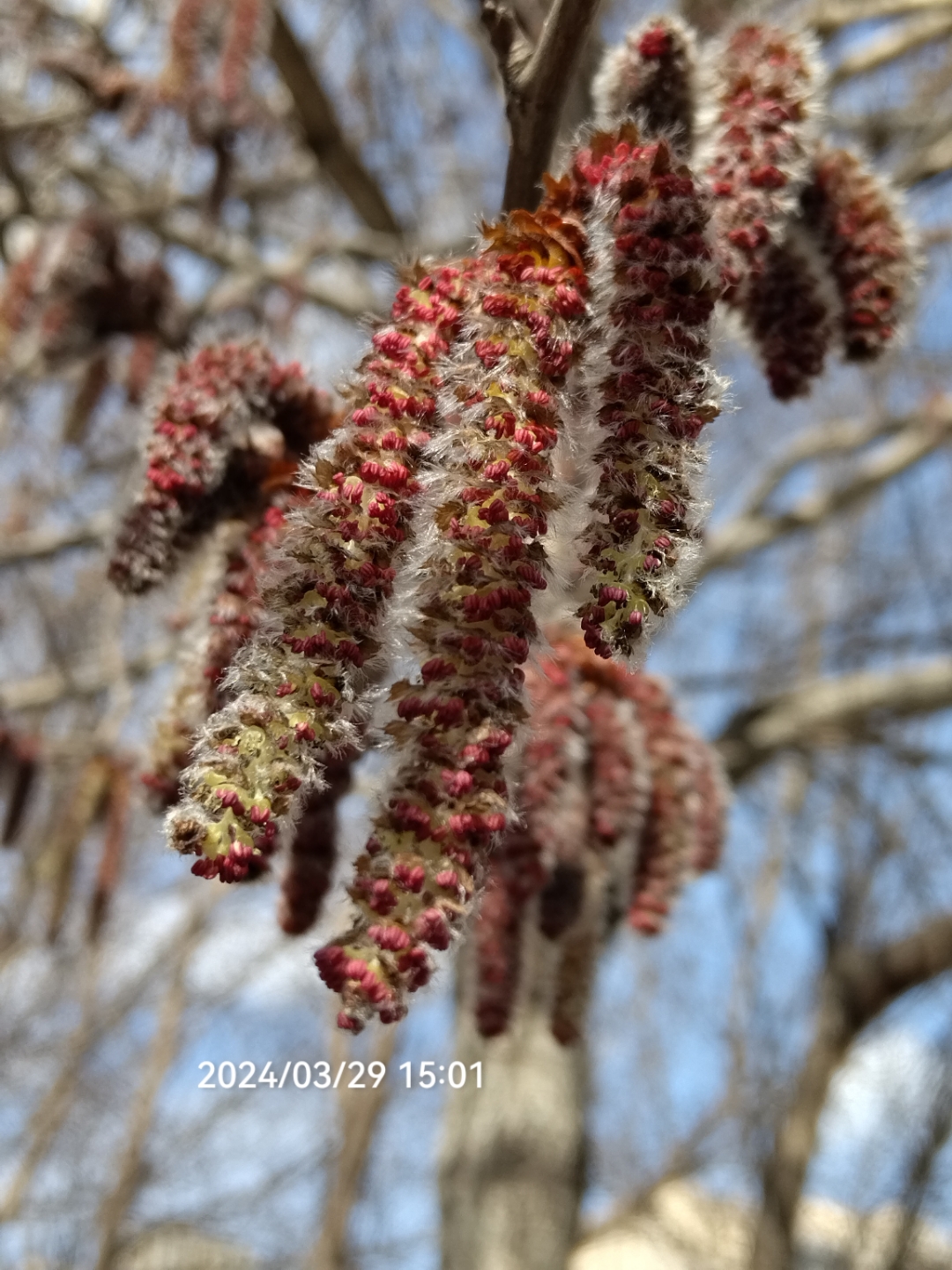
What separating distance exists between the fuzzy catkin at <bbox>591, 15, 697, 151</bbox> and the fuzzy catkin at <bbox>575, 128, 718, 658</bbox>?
0.37 meters

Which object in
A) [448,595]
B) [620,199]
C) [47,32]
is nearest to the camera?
[448,595]

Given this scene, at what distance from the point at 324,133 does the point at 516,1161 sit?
3.41 meters

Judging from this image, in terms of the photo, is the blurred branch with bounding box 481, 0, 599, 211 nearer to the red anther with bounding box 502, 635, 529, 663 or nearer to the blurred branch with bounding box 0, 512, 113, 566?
the red anther with bounding box 502, 635, 529, 663

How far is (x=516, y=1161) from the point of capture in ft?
10.7

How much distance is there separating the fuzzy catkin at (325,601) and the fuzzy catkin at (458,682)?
0.12 ft

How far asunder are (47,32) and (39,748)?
2721 millimetres

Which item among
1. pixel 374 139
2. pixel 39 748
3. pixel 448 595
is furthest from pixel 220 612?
pixel 374 139

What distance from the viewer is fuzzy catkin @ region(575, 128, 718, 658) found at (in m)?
0.84

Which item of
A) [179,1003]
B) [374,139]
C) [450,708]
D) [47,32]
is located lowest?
[450,708]

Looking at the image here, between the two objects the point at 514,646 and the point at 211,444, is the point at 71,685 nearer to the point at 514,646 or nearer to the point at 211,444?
the point at 211,444

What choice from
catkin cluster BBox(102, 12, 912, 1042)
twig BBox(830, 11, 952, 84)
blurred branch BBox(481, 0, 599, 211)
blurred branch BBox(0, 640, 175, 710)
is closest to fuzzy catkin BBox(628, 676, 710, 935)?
catkin cluster BBox(102, 12, 912, 1042)

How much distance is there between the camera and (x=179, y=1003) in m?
6.75

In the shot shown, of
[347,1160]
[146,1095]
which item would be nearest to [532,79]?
[347,1160]

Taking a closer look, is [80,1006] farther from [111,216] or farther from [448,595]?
[448,595]
